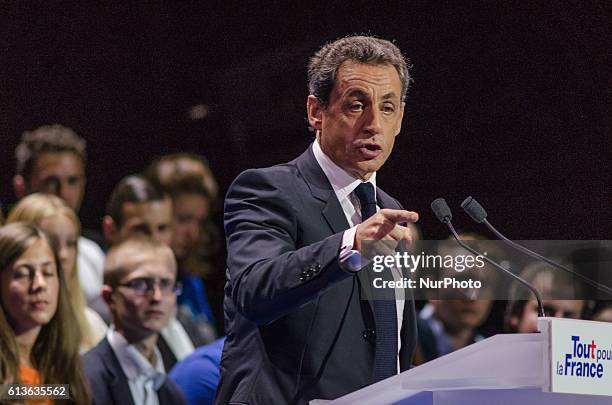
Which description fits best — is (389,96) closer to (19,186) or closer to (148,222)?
(148,222)

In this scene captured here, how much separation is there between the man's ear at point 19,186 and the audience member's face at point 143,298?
46cm

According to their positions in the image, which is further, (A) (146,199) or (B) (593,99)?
(B) (593,99)

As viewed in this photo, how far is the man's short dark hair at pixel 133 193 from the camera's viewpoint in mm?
4145

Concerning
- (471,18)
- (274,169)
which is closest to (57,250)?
(274,169)

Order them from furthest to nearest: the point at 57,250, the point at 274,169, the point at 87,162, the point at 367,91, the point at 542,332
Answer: the point at 87,162 < the point at 57,250 < the point at 367,91 < the point at 274,169 < the point at 542,332

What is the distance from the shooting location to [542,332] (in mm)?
1988

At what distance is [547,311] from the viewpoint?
181 inches

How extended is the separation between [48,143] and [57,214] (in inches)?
12.2

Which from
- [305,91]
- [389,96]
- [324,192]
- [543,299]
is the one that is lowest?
[543,299]

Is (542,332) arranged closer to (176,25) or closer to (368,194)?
(368,194)

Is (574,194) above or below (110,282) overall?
above

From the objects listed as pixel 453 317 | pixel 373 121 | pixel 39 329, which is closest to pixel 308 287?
pixel 373 121

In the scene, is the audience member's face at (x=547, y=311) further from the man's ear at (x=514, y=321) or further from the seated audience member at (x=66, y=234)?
the seated audience member at (x=66, y=234)

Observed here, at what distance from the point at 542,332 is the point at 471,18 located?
2.96 meters
